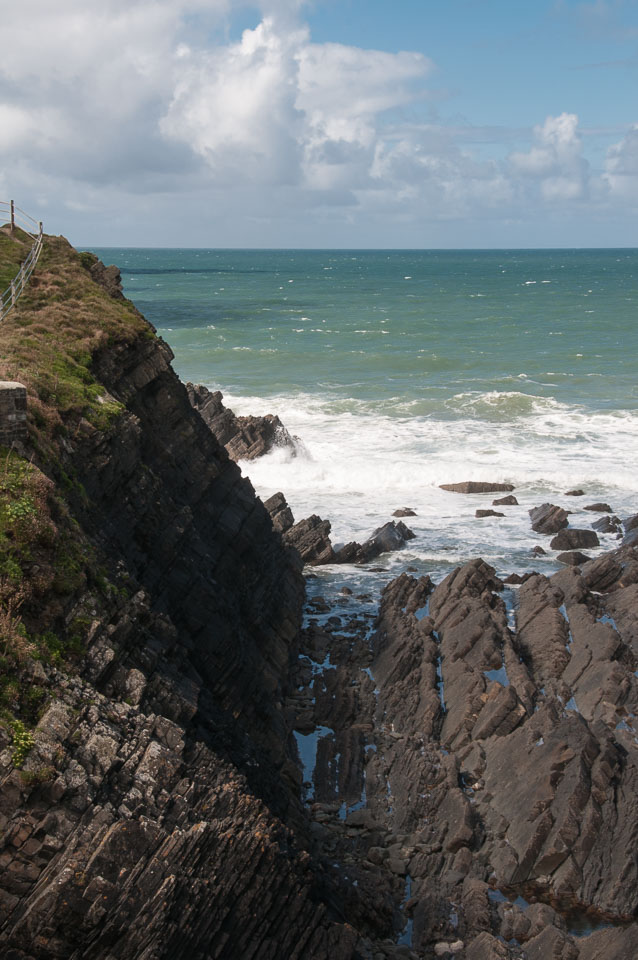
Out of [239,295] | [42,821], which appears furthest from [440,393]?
[239,295]

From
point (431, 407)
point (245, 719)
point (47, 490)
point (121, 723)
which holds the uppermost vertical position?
point (47, 490)

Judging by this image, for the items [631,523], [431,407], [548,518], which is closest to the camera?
[631,523]

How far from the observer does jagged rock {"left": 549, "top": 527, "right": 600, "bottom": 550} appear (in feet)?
125

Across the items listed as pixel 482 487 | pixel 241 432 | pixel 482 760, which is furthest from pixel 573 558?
pixel 241 432

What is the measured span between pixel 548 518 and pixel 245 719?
2465cm

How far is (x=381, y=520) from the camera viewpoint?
43.2 metres

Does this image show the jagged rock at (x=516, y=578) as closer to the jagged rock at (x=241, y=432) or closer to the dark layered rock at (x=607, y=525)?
the dark layered rock at (x=607, y=525)

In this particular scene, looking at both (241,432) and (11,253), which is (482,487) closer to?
(241,432)

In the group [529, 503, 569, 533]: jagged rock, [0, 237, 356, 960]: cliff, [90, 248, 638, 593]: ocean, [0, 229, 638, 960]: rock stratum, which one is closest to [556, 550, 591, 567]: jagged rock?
[90, 248, 638, 593]: ocean

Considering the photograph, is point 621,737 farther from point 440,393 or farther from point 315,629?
point 440,393

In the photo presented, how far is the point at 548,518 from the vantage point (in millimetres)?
40938

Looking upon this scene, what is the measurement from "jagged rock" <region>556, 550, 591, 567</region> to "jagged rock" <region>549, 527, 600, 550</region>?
1465 millimetres

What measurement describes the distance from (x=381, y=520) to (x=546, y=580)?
12924 millimetres

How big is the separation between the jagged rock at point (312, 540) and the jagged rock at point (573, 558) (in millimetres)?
9975
